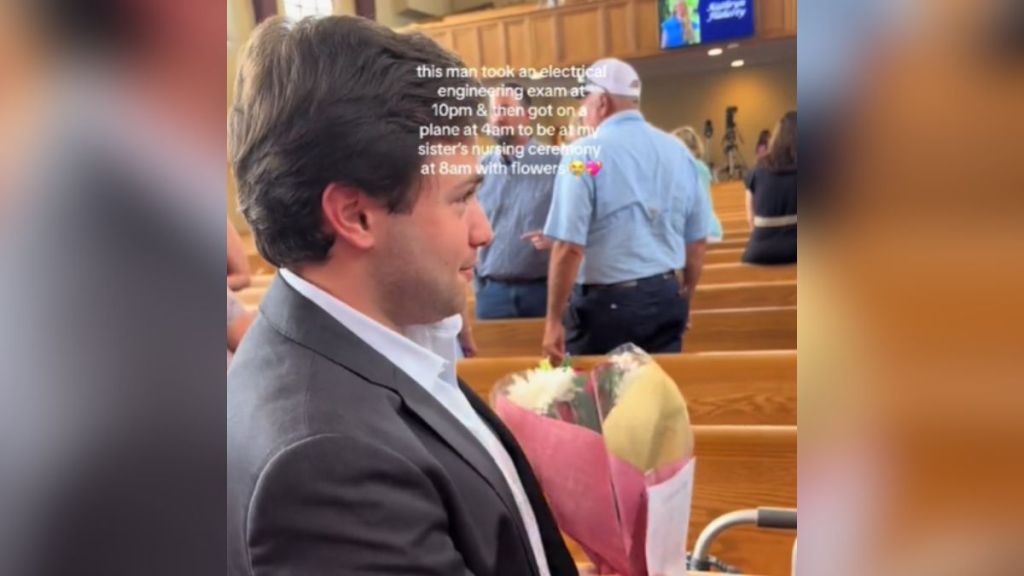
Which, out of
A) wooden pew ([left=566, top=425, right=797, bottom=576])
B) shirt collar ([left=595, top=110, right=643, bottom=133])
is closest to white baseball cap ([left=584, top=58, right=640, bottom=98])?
shirt collar ([left=595, top=110, right=643, bottom=133])

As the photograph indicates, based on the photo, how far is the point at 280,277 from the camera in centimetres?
50

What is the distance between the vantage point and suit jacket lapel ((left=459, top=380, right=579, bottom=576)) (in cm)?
51

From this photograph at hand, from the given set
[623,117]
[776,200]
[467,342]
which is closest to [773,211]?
[776,200]

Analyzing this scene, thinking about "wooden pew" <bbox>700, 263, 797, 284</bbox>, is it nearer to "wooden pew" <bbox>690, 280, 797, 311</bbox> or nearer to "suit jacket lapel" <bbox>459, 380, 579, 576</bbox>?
"wooden pew" <bbox>690, 280, 797, 311</bbox>

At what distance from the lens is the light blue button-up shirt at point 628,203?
1.62 ft

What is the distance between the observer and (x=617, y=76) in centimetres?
48

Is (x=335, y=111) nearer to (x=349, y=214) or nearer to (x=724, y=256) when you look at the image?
(x=349, y=214)

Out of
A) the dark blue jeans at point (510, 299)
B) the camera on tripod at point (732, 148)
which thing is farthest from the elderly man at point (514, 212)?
the camera on tripod at point (732, 148)

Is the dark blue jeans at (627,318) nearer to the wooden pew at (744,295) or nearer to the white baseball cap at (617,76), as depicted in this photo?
the wooden pew at (744,295)

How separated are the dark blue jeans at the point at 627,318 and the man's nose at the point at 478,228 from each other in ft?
0.23

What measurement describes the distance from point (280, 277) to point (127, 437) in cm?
16

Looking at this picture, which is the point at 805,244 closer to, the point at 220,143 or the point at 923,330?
the point at 923,330

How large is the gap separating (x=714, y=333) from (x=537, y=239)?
0.43ft

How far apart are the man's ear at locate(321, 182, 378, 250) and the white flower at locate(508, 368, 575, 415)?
14 cm
